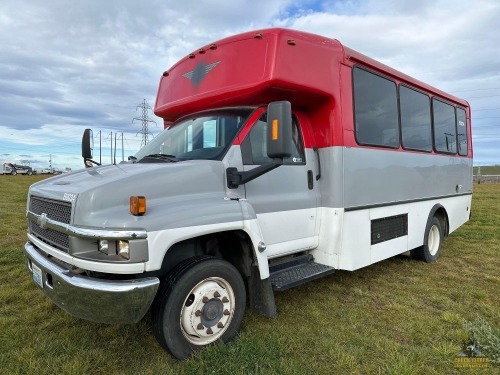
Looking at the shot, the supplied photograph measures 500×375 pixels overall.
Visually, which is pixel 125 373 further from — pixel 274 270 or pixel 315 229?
pixel 315 229

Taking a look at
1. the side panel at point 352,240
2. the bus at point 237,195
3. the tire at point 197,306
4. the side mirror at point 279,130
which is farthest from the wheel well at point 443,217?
the tire at point 197,306

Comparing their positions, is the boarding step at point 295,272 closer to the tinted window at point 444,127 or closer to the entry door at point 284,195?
the entry door at point 284,195

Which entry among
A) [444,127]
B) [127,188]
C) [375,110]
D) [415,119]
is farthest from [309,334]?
[444,127]

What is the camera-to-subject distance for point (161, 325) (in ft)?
9.89

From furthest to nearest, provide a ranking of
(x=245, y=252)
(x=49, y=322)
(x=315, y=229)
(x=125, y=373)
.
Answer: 1. (x=315, y=229)
2. (x=49, y=322)
3. (x=245, y=252)
4. (x=125, y=373)

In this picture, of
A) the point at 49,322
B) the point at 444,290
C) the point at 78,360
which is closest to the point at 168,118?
the point at 49,322

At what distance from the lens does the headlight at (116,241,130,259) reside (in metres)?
2.79

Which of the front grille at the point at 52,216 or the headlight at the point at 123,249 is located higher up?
the front grille at the point at 52,216

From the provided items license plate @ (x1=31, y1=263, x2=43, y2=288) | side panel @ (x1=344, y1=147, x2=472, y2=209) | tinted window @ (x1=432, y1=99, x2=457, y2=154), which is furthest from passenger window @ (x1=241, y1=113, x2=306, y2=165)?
tinted window @ (x1=432, y1=99, x2=457, y2=154)

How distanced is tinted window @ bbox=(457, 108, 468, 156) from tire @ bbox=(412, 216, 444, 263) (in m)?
1.78

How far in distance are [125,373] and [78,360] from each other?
421 millimetres

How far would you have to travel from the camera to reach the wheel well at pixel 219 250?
3367mm

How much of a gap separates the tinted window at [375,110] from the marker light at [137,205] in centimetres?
291

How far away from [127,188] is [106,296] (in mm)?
819
